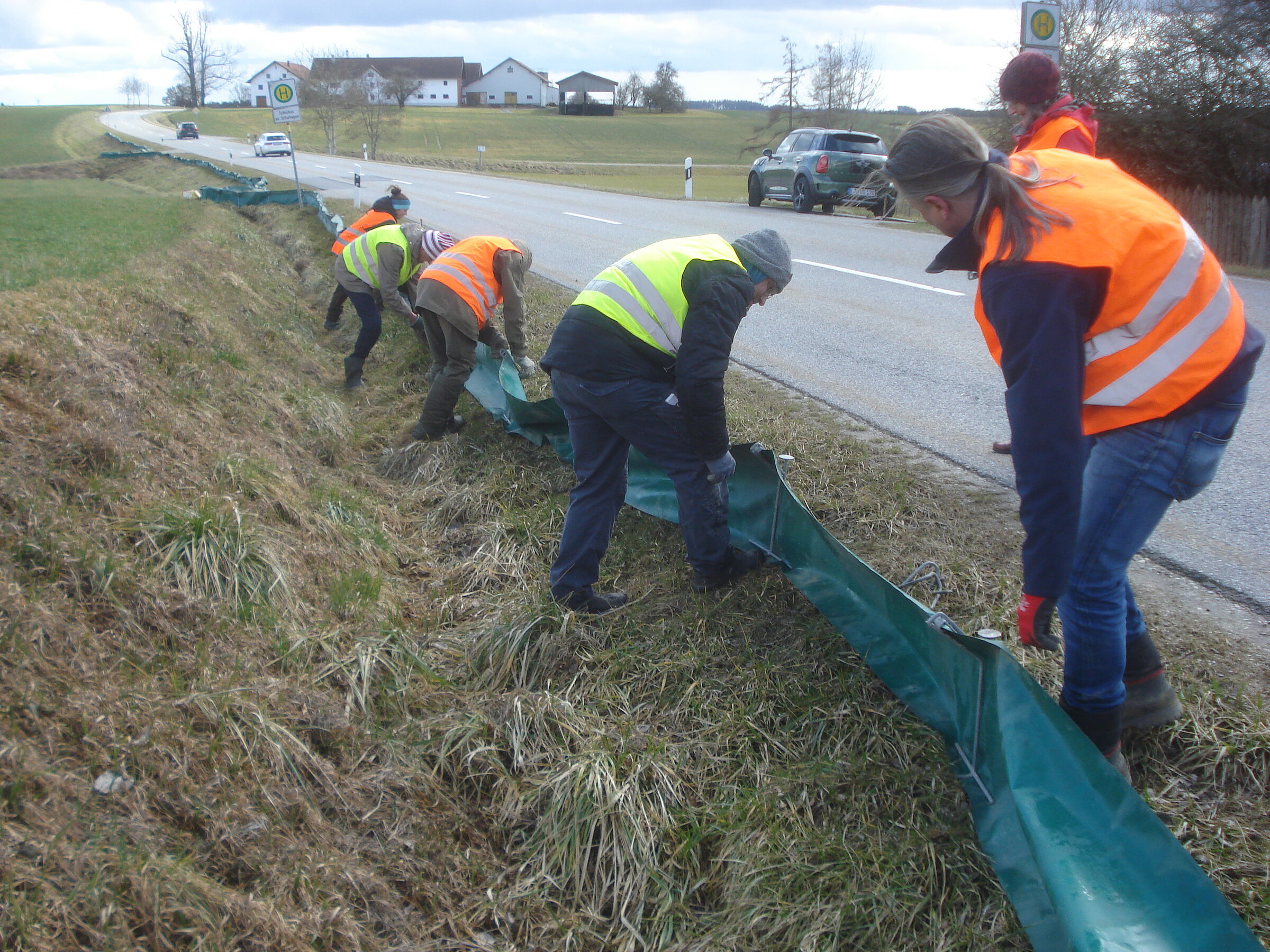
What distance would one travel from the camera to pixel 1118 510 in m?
2.14

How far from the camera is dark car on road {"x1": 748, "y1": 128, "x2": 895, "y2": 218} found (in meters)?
17.8

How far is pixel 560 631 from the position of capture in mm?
3477

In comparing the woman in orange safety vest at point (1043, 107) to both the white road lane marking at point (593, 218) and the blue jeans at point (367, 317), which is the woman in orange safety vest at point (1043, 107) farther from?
the white road lane marking at point (593, 218)

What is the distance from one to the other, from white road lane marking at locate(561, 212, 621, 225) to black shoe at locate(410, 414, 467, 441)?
35.6 ft

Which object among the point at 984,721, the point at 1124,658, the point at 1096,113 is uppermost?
the point at 1096,113

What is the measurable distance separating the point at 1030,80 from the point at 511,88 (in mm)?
115095

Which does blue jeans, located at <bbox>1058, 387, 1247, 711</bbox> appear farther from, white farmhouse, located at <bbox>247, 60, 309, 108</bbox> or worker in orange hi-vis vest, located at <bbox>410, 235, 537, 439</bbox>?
white farmhouse, located at <bbox>247, 60, 309, 108</bbox>

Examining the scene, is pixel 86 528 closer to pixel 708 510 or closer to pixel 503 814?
pixel 503 814

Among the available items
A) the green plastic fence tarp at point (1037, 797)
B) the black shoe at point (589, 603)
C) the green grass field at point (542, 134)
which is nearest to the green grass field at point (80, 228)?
the black shoe at point (589, 603)

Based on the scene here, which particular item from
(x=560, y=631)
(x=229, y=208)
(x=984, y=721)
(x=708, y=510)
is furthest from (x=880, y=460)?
(x=229, y=208)

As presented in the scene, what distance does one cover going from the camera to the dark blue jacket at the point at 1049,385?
1.92 metres

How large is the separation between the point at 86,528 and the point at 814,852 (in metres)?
2.84

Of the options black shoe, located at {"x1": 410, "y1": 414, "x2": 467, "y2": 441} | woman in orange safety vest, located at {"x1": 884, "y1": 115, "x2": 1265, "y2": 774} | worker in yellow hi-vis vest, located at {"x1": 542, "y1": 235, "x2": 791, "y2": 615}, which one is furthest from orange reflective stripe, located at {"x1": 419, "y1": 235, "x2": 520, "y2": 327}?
woman in orange safety vest, located at {"x1": 884, "y1": 115, "x2": 1265, "y2": 774}

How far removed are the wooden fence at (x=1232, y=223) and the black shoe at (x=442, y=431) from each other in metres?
11.7
